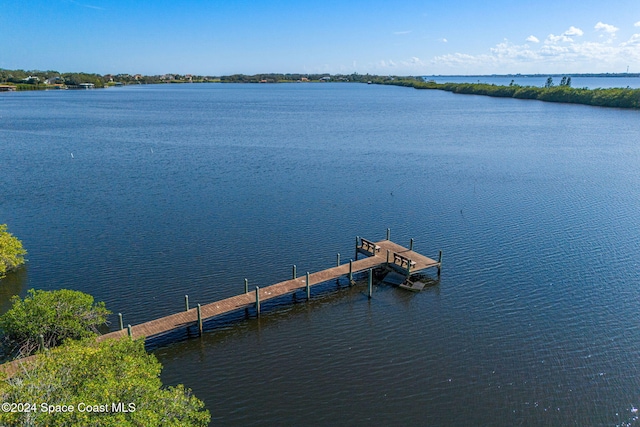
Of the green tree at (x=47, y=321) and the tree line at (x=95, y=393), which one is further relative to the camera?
the green tree at (x=47, y=321)

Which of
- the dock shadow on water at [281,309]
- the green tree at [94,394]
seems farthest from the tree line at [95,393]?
the dock shadow on water at [281,309]

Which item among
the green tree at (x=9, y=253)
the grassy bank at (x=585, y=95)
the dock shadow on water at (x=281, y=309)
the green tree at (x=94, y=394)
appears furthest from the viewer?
the grassy bank at (x=585, y=95)

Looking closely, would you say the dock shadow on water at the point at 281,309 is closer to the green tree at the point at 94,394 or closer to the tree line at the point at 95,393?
the tree line at the point at 95,393

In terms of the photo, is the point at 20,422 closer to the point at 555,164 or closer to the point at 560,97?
the point at 555,164

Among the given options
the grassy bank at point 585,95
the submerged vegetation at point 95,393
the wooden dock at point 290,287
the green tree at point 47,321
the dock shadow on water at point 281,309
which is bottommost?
the dock shadow on water at point 281,309

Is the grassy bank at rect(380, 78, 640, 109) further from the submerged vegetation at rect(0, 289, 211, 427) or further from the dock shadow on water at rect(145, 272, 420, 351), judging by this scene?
the submerged vegetation at rect(0, 289, 211, 427)

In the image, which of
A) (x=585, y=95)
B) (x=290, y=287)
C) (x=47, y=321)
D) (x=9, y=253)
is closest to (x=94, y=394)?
(x=47, y=321)

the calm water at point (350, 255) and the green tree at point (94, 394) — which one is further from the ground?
the green tree at point (94, 394)
